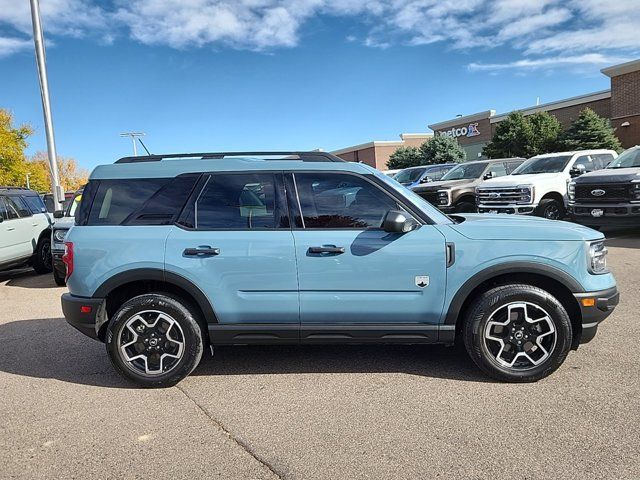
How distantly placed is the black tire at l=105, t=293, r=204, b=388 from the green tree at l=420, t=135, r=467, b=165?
35.7 meters

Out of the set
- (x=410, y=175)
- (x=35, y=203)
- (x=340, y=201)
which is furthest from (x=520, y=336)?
(x=410, y=175)

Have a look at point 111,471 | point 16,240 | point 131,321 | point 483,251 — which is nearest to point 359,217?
point 483,251

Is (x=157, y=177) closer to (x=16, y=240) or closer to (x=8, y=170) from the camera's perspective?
(x=16, y=240)

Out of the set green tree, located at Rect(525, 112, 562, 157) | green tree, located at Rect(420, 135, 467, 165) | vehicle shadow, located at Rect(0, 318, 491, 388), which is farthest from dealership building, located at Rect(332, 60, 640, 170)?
vehicle shadow, located at Rect(0, 318, 491, 388)

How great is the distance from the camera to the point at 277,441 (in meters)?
3.16

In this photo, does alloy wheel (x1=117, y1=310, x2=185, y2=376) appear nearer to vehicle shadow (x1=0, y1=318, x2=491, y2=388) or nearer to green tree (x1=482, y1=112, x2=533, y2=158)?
vehicle shadow (x1=0, y1=318, x2=491, y2=388)

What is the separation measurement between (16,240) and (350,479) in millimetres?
9019

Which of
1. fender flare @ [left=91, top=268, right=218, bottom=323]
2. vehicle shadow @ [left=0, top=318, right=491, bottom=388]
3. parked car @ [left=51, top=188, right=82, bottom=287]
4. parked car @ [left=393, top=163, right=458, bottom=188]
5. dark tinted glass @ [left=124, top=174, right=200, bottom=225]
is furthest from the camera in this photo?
parked car @ [left=393, top=163, right=458, bottom=188]

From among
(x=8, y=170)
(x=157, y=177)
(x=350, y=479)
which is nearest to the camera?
(x=350, y=479)

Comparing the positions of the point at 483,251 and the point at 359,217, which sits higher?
the point at 359,217

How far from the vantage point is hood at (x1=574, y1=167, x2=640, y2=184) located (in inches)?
412

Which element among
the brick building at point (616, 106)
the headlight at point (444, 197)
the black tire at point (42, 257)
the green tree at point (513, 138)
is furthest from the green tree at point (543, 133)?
the black tire at point (42, 257)

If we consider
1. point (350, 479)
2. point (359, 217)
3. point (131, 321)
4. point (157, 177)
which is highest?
point (157, 177)

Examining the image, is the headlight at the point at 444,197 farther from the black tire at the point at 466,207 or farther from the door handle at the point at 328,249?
the door handle at the point at 328,249
